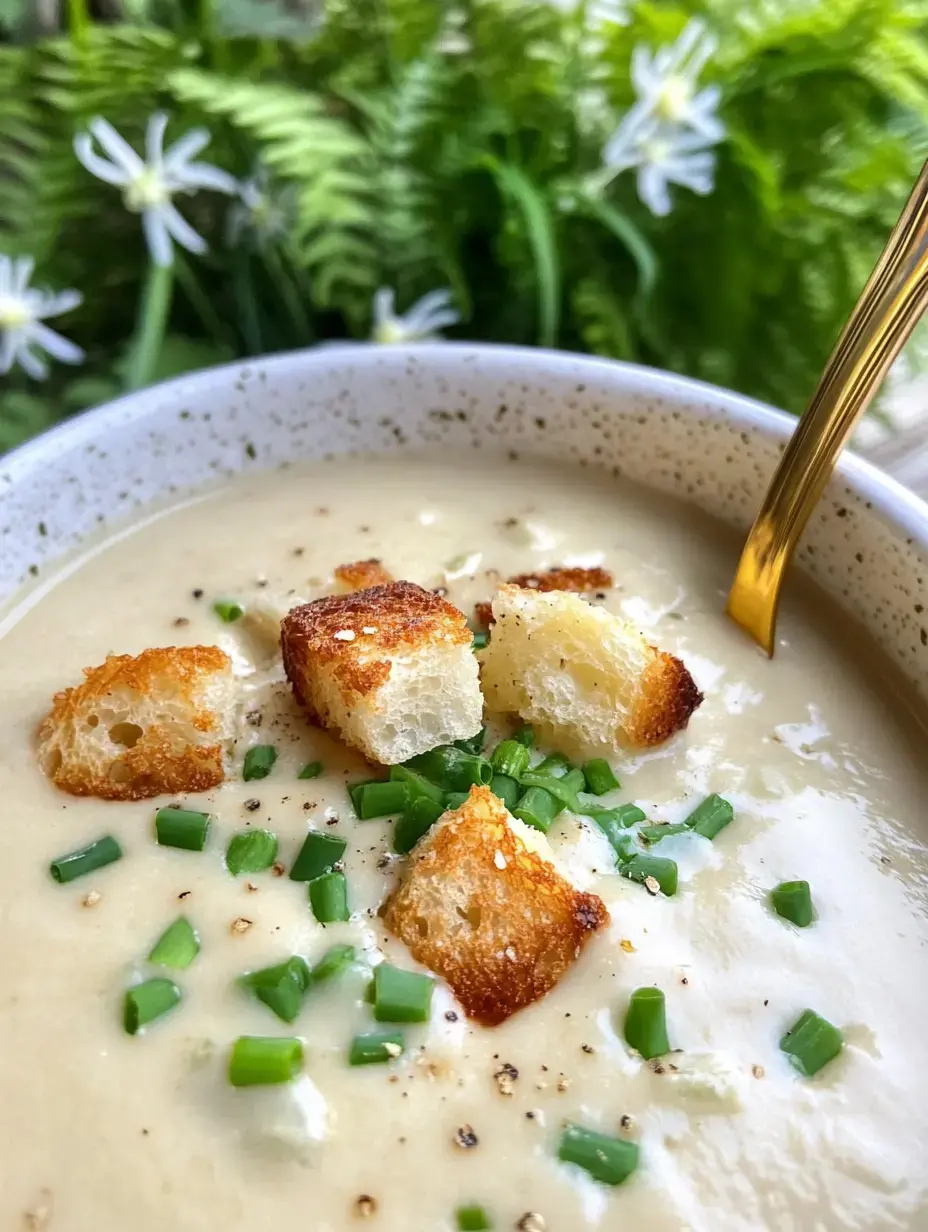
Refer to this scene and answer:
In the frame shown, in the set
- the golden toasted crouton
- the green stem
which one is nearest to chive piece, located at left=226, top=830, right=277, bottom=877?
the golden toasted crouton

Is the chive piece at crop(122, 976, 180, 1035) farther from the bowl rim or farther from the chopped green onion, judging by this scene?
the bowl rim

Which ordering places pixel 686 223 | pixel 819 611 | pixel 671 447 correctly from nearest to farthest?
1. pixel 819 611
2. pixel 671 447
3. pixel 686 223

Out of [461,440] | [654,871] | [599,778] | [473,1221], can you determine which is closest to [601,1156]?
[473,1221]

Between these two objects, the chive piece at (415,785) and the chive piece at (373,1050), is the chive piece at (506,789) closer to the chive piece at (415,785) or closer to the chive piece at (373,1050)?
the chive piece at (415,785)

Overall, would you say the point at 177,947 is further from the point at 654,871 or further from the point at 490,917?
the point at 654,871

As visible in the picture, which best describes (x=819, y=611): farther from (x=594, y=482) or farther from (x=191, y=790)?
(x=191, y=790)

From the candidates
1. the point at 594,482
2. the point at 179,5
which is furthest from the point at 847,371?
the point at 179,5

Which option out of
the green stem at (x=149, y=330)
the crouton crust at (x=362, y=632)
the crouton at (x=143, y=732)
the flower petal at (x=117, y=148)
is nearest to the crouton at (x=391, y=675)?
the crouton crust at (x=362, y=632)
